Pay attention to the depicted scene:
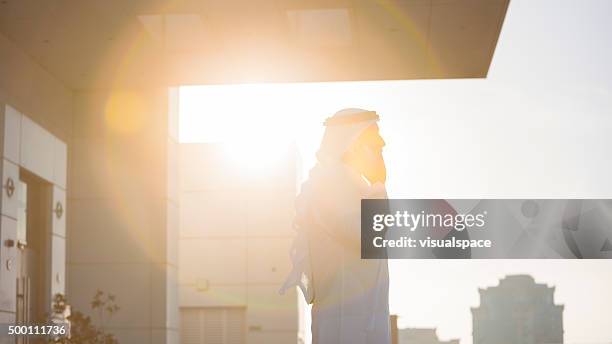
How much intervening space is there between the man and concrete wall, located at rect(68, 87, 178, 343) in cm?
1161

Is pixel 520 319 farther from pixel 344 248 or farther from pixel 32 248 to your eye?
pixel 344 248

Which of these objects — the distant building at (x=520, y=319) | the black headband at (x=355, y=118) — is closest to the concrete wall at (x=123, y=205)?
the distant building at (x=520, y=319)

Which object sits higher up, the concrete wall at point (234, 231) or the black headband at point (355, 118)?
the concrete wall at point (234, 231)

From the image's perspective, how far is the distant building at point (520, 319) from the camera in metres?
5.02

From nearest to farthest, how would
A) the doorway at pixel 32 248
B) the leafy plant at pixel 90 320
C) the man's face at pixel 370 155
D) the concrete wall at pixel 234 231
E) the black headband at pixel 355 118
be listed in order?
1. the man's face at pixel 370 155
2. the black headband at pixel 355 118
3. the doorway at pixel 32 248
4. the leafy plant at pixel 90 320
5. the concrete wall at pixel 234 231

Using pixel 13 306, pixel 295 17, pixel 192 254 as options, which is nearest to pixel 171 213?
pixel 13 306

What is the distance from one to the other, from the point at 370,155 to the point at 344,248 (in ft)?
1.38

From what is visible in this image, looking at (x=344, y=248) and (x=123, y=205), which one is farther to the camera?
(x=123, y=205)

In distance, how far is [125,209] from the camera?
1586cm

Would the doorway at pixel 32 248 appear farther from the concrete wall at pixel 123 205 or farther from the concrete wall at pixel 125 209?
the concrete wall at pixel 125 209

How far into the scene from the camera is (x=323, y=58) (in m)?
14.6

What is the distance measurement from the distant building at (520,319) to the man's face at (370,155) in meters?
0.86

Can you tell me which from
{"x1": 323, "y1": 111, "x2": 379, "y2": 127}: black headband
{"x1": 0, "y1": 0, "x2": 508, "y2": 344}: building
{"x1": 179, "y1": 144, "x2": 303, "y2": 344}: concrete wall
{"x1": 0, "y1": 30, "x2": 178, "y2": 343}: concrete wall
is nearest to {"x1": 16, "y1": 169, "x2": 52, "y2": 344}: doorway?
{"x1": 0, "y1": 0, "x2": 508, "y2": 344}: building

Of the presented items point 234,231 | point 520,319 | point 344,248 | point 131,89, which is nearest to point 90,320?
point 131,89
